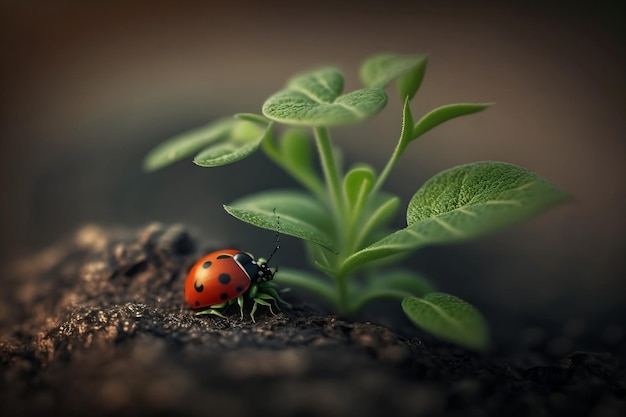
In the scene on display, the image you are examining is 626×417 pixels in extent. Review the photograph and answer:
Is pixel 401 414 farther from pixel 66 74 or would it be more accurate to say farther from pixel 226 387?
pixel 66 74

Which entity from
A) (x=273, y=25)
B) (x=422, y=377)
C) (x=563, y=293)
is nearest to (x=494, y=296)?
(x=563, y=293)

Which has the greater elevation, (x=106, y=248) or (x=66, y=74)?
(x=66, y=74)

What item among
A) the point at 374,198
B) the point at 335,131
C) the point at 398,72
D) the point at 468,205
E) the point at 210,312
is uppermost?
the point at 398,72

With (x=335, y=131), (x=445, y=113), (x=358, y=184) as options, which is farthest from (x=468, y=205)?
(x=335, y=131)

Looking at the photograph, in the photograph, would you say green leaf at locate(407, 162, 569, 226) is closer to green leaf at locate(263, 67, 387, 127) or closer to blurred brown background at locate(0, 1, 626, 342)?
green leaf at locate(263, 67, 387, 127)

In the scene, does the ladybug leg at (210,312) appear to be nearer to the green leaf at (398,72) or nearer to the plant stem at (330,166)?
the plant stem at (330,166)

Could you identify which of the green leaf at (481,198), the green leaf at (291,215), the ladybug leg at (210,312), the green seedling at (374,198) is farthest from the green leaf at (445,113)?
the ladybug leg at (210,312)

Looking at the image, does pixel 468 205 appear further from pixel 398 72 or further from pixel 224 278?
pixel 224 278
